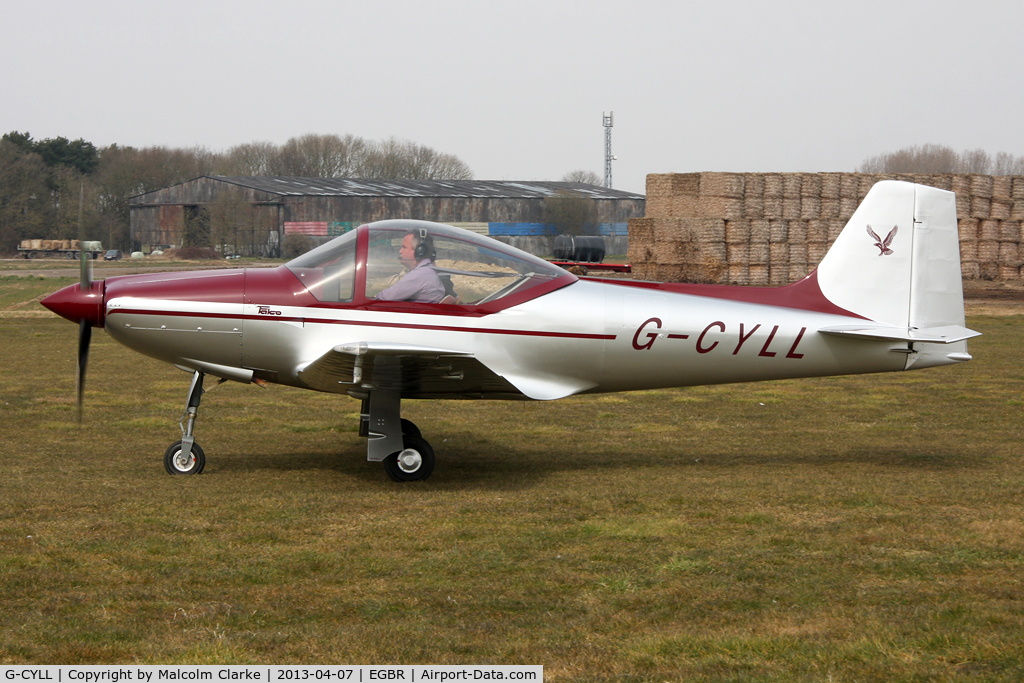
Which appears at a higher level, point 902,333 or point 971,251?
point 971,251

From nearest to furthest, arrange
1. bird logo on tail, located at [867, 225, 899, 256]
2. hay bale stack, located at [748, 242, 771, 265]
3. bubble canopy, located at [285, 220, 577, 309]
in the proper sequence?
bubble canopy, located at [285, 220, 577, 309] < bird logo on tail, located at [867, 225, 899, 256] < hay bale stack, located at [748, 242, 771, 265]

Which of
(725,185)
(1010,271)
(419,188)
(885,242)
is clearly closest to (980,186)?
(1010,271)

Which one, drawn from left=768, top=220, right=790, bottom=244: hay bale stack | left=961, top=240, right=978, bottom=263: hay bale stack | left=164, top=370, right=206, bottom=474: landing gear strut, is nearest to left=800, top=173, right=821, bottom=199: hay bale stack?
left=768, top=220, right=790, bottom=244: hay bale stack

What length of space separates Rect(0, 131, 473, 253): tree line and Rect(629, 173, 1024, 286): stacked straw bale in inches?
1868

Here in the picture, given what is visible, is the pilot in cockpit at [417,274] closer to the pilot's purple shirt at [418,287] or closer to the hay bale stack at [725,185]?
the pilot's purple shirt at [418,287]

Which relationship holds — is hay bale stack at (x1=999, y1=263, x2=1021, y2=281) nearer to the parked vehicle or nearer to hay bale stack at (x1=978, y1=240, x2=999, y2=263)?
hay bale stack at (x1=978, y1=240, x2=999, y2=263)

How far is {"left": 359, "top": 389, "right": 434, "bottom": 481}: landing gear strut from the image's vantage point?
8.34 m

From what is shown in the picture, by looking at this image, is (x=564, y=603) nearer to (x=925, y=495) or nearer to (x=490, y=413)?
(x=925, y=495)

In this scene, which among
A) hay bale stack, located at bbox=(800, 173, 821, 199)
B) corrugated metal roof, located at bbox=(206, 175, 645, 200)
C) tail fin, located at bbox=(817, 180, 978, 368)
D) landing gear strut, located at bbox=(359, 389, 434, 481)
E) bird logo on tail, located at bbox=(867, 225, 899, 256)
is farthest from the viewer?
corrugated metal roof, located at bbox=(206, 175, 645, 200)

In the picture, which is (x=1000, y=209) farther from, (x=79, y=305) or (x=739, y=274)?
(x=79, y=305)

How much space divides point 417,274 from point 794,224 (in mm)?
25964

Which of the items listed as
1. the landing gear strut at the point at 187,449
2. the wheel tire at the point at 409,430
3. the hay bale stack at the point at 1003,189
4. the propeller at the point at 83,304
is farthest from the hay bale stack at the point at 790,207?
the propeller at the point at 83,304

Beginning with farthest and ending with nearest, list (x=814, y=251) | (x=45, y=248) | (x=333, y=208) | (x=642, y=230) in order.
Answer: (x=45, y=248)
(x=333, y=208)
(x=642, y=230)
(x=814, y=251)

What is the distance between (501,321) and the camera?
8.38 metres
